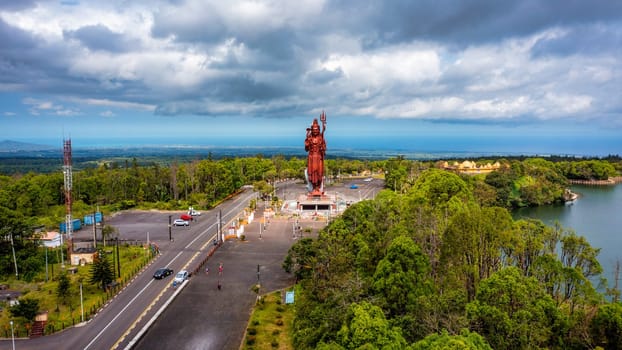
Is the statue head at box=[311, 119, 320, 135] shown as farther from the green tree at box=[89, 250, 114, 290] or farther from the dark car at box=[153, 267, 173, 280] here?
the green tree at box=[89, 250, 114, 290]

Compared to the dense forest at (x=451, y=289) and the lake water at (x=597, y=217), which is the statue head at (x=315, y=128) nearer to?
the dense forest at (x=451, y=289)

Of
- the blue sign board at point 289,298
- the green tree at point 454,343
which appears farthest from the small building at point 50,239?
the green tree at point 454,343

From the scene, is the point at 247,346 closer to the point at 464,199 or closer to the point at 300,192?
the point at 464,199

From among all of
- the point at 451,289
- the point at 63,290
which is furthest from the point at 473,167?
the point at 63,290

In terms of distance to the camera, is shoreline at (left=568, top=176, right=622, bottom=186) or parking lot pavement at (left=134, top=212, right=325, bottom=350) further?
shoreline at (left=568, top=176, right=622, bottom=186)

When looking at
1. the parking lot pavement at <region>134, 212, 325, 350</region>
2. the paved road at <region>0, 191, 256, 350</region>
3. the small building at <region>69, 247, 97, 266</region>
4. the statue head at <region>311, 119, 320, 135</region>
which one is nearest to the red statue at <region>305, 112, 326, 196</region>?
the statue head at <region>311, 119, 320, 135</region>
